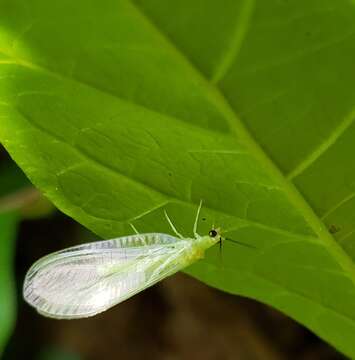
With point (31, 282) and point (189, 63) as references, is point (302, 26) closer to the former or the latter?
point (189, 63)

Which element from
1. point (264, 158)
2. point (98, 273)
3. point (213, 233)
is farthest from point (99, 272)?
point (264, 158)

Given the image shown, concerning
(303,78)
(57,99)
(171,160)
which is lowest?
(303,78)

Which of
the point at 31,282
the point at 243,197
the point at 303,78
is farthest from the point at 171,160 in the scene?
the point at 31,282

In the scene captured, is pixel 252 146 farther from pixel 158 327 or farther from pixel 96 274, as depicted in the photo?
pixel 158 327

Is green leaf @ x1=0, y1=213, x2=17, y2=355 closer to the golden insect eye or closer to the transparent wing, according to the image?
the transparent wing

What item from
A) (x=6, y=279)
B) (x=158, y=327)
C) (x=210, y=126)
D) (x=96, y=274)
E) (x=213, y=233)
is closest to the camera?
(x=210, y=126)

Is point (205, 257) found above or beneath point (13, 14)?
beneath
